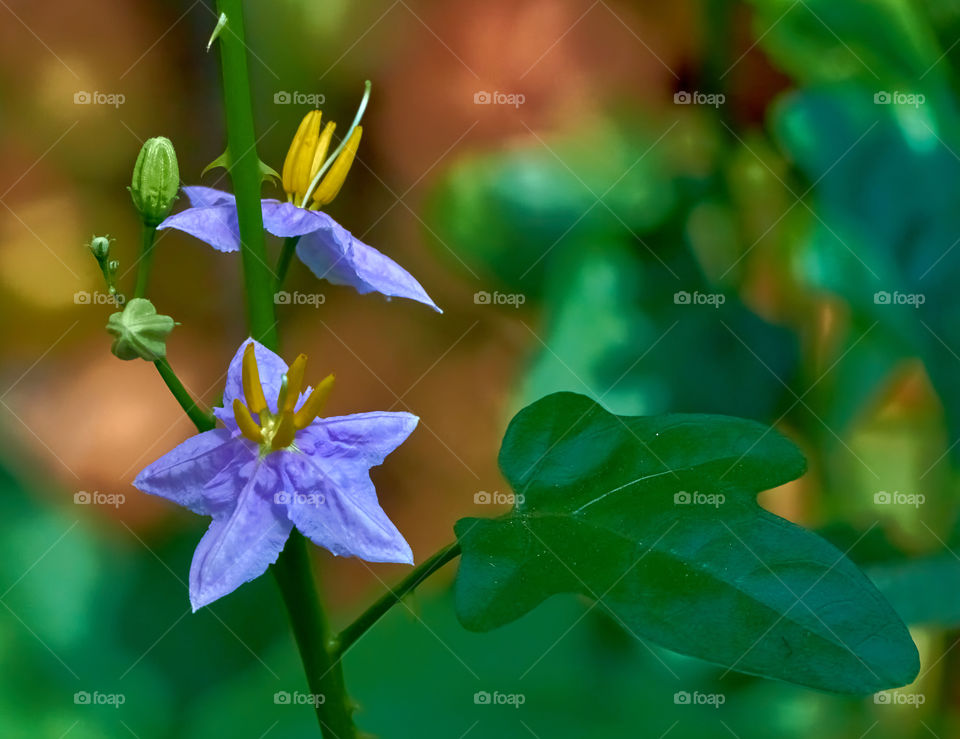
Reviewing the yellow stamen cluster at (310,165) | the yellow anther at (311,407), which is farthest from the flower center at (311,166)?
the yellow anther at (311,407)

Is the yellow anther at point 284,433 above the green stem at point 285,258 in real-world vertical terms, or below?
below

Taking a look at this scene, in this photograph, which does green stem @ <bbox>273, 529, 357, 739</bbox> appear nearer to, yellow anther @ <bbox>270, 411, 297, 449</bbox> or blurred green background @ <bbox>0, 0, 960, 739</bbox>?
yellow anther @ <bbox>270, 411, 297, 449</bbox>

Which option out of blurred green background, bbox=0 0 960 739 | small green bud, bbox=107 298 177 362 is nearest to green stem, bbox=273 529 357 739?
small green bud, bbox=107 298 177 362

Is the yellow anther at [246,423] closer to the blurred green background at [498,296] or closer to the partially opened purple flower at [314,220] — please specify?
the partially opened purple flower at [314,220]

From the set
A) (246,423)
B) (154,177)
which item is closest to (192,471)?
(246,423)

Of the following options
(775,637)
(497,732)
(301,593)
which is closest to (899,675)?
(775,637)

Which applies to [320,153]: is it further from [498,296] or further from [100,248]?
[498,296]
